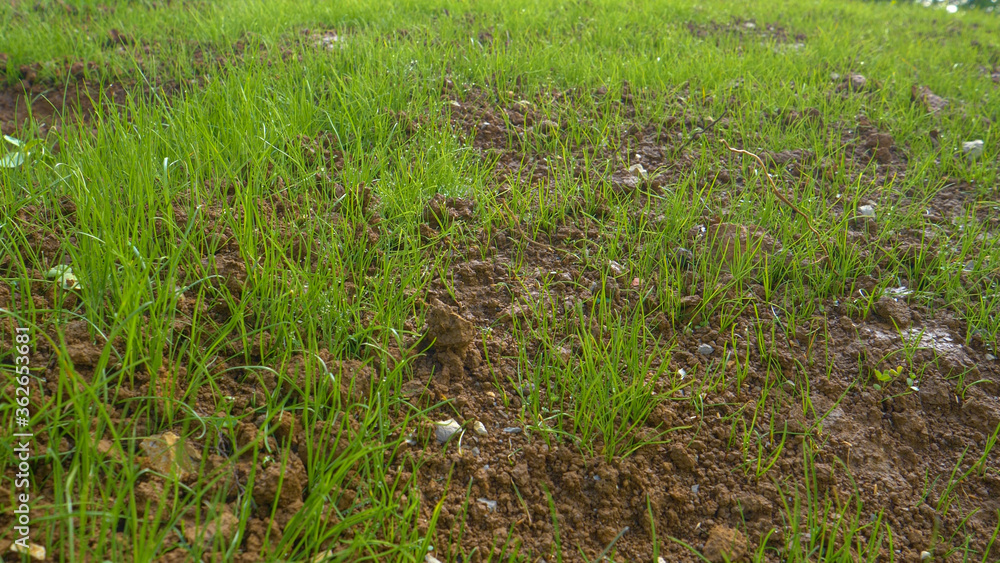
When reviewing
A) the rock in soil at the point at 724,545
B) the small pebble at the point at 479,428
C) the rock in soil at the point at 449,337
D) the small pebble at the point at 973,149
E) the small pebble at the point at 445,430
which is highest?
the small pebble at the point at 973,149

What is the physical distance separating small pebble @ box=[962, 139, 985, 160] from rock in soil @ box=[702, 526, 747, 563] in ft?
9.04

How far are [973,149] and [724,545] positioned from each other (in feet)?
9.42

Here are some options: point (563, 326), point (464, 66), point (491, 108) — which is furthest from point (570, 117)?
Result: point (563, 326)

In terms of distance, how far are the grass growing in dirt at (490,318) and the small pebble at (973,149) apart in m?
0.01

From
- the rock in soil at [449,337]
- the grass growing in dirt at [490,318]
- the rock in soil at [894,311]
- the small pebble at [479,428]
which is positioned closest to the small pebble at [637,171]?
the grass growing in dirt at [490,318]

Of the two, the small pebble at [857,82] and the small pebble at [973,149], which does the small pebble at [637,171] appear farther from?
the small pebble at [857,82]

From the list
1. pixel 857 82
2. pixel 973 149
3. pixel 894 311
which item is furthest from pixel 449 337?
pixel 857 82

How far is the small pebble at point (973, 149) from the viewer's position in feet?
10.5

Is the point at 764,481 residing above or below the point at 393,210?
below

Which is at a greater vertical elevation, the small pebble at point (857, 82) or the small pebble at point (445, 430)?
the small pebble at point (857, 82)

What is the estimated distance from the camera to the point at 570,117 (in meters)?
3.13

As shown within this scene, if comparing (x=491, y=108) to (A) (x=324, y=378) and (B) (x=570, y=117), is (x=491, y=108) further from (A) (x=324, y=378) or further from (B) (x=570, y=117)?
(A) (x=324, y=378)

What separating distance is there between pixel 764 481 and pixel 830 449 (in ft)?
0.83

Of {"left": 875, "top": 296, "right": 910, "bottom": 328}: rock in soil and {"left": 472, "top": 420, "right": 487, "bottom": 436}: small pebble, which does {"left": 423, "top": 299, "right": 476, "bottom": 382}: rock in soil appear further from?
{"left": 875, "top": 296, "right": 910, "bottom": 328}: rock in soil
